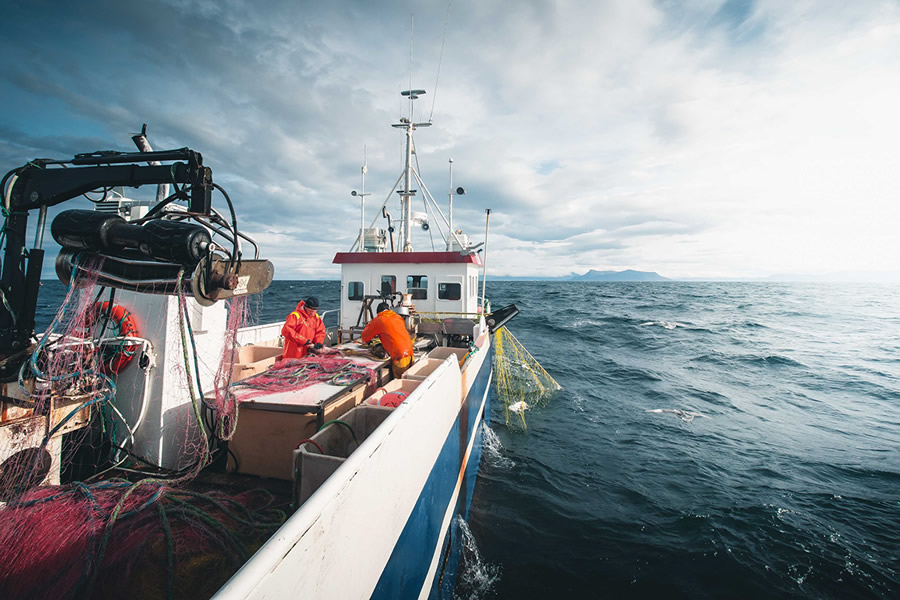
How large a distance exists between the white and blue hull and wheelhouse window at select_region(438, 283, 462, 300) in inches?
203

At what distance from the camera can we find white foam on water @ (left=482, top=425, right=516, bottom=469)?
7094mm

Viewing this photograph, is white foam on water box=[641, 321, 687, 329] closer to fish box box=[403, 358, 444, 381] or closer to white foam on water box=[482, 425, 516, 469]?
white foam on water box=[482, 425, 516, 469]

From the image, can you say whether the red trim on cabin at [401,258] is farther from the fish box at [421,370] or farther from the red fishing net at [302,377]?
the red fishing net at [302,377]

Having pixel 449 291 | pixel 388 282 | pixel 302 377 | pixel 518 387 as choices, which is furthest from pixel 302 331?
pixel 518 387

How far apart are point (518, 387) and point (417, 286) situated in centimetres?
516

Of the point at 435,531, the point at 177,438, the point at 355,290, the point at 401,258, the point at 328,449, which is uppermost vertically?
the point at 401,258

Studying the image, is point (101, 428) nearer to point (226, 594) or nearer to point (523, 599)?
point (226, 594)

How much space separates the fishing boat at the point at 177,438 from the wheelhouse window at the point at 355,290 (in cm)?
545

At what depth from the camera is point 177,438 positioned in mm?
3459

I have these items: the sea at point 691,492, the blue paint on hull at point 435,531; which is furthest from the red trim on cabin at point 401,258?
the blue paint on hull at point 435,531

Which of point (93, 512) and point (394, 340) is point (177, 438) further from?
point (394, 340)

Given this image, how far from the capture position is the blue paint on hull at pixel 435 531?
7.70 feet

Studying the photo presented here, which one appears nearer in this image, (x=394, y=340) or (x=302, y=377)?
(x=302, y=377)

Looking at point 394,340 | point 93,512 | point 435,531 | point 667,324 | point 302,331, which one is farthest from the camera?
point 667,324
